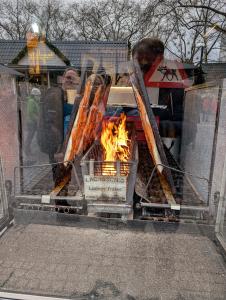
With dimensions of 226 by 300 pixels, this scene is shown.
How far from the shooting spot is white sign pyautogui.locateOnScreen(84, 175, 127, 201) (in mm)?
1718

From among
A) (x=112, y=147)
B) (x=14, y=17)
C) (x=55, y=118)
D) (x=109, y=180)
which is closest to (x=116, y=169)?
(x=109, y=180)

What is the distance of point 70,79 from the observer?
72.7 inches

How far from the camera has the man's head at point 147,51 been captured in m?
1.33

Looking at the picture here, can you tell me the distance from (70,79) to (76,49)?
1.77 ft

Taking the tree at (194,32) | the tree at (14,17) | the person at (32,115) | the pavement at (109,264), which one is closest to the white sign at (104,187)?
the pavement at (109,264)

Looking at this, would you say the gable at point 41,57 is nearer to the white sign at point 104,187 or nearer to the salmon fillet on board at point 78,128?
the salmon fillet on board at point 78,128

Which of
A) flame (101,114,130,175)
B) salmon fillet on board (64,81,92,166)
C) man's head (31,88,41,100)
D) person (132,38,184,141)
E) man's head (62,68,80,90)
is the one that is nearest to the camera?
person (132,38,184,141)

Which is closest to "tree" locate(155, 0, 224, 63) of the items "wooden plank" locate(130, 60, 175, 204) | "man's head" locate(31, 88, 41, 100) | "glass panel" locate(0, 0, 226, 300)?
"glass panel" locate(0, 0, 226, 300)

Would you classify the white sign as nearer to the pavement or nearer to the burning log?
the burning log

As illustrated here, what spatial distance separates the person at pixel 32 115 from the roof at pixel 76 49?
21.7 inches

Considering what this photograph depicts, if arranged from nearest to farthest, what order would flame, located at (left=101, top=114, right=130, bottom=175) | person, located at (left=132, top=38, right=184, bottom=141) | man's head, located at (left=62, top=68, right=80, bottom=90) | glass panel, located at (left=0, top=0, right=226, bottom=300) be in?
glass panel, located at (left=0, top=0, right=226, bottom=300) → person, located at (left=132, top=38, right=184, bottom=141) → man's head, located at (left=62, top=68, right=80, bottom=90) → flame, located at (left=101, top=114, right=130, bottom=175)

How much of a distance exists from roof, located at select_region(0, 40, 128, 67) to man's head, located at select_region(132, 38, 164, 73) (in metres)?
0.07

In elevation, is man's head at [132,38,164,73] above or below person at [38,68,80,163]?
above

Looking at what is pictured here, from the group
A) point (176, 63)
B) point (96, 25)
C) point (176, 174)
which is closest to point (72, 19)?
point (96, 25)
